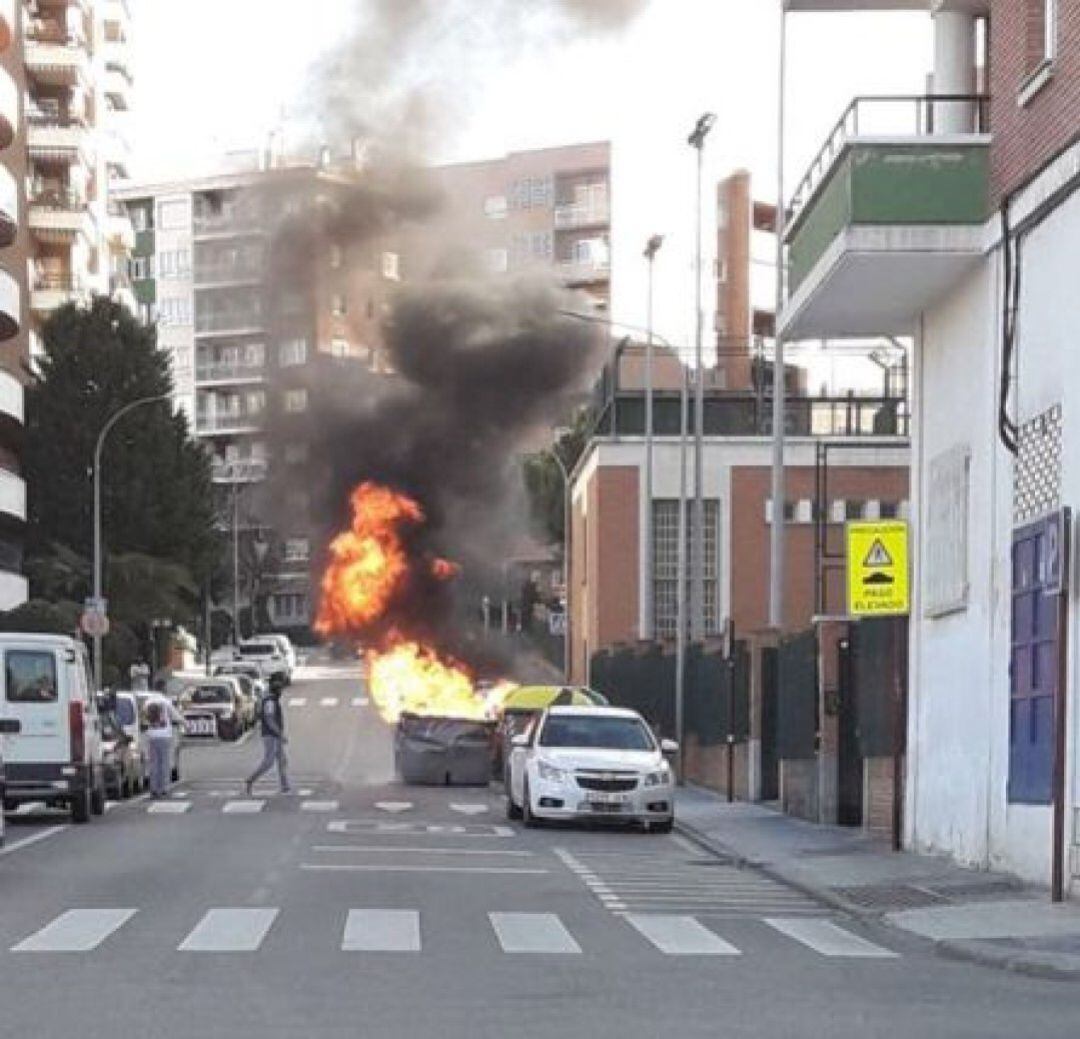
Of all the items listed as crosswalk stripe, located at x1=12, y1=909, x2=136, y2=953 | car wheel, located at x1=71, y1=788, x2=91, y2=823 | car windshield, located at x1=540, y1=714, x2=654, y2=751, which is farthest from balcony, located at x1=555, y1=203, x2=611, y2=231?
crosswalk stripe, located at x1=12, y1=909, x2=136, y2=953

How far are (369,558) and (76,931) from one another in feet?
96.4

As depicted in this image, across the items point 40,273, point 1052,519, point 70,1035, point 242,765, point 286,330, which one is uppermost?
point 40,273

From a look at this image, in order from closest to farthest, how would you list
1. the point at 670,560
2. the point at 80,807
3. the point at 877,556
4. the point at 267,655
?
the point at 877,556 < the point at 80,807 < the point at 670,560 < the point at 267,655

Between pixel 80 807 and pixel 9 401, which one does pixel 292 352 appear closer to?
pixel 80 807

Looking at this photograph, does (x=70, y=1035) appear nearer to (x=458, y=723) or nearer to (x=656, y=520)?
(x=458, y=723)

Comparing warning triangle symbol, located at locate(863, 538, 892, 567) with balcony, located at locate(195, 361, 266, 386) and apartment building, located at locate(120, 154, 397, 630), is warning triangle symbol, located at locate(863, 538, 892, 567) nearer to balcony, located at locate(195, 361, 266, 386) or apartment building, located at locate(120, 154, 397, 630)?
apartment building, located at locate(120, 154, 397, 630)

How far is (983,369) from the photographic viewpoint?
20.8m

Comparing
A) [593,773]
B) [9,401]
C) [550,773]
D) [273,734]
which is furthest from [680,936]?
[9,401]

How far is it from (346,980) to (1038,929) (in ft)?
17.3

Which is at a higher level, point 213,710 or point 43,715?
point 43,715

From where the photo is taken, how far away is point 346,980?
11.9 metres

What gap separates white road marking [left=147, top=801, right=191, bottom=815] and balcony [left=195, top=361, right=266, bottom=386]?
10297 mm

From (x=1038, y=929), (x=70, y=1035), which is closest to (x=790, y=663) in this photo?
(x=1038, y=929)

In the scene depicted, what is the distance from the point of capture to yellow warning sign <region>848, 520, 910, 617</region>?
21.9 m
